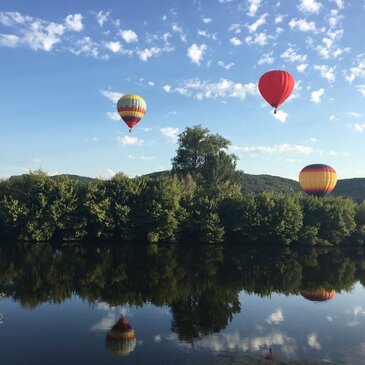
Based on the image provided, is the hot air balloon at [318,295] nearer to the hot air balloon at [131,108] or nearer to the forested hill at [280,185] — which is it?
the hot air balloon at [131,108]

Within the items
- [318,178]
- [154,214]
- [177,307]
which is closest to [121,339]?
[177,307]

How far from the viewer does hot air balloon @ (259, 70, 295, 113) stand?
43219 mm

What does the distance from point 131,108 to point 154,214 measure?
15903mm

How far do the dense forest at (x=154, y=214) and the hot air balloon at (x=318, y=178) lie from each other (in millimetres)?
3920

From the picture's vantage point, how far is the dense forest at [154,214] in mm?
54344

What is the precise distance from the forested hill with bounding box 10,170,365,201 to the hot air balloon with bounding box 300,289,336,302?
11011 cm

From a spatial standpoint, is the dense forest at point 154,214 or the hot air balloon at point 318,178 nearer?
the dense forest at point 154,214

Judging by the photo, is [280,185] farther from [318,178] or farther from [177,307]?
[177,307]

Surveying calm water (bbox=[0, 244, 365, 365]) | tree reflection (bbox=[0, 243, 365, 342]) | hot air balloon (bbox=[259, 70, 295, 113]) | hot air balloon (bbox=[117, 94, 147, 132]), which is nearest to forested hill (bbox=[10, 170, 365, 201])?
hot air balloon (bbox=[117, 94, 147, 132])

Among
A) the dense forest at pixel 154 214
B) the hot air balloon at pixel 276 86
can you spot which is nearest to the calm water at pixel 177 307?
the dense forest at pixel 154 214

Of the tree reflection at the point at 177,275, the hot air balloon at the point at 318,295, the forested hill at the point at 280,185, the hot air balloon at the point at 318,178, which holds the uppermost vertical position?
the forested hill at the point at 280,185

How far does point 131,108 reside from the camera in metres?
58.4

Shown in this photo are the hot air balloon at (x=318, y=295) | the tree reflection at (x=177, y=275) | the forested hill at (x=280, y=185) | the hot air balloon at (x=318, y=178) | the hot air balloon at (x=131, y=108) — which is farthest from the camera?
the forested hill at (x=280, y=185)

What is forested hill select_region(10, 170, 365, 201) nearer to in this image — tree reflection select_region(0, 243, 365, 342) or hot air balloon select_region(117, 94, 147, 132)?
hot air balloon select_region(117, 94, 147, 132)
